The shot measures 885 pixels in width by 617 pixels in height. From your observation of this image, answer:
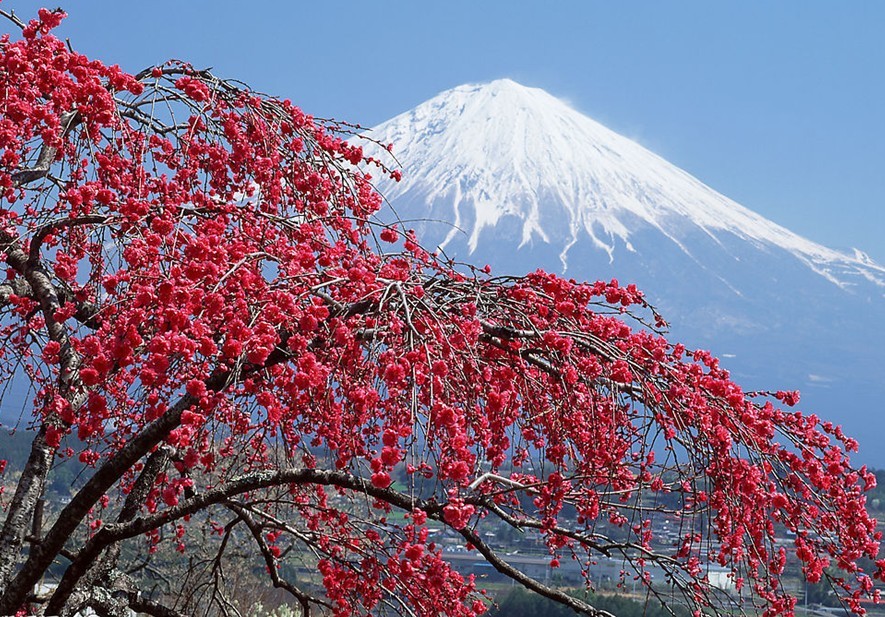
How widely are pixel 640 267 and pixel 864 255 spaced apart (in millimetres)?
71562

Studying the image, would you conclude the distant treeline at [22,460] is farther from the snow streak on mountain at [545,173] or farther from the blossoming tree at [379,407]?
the snow streak on mountain at [545,173]

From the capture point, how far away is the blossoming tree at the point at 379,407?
361 centimetres

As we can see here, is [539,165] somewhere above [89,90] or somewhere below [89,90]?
above

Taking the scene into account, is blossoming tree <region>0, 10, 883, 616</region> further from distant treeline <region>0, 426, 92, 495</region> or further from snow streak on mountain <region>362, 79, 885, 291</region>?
snow streak on mountain <region>362, 79, 885, 291</region>

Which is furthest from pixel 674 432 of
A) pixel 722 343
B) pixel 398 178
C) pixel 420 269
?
pixel 722 343

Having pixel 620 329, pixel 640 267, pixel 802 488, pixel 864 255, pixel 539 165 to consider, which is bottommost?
pixel 802 488

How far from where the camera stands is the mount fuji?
122500 millimetres

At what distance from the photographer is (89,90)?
509 cm

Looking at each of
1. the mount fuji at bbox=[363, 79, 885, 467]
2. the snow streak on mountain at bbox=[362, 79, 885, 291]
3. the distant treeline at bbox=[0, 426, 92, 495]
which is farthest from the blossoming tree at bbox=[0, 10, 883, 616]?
the snow streak on mountain at bbox=[362, 79, 885, 291]

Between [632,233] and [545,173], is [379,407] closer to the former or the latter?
[545,173]

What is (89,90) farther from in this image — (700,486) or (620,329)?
(700,486)

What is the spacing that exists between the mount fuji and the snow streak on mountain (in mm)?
183

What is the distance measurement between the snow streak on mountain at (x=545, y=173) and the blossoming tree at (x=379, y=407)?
370ft

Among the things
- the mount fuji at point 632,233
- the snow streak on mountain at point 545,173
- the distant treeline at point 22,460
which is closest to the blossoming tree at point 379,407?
the distant treeline at point 22,460
